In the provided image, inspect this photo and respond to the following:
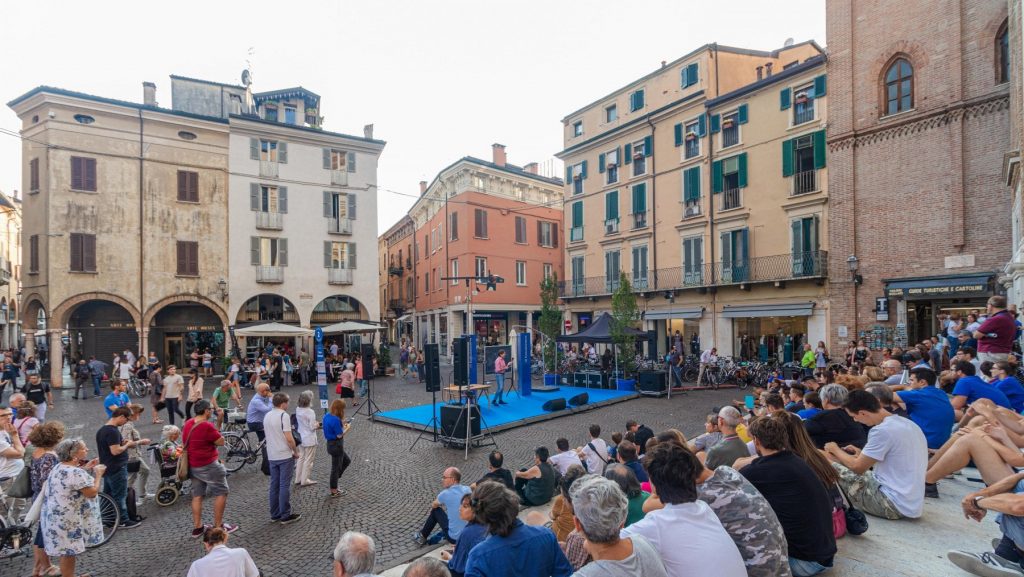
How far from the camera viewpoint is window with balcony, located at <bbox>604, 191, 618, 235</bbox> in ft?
98.7

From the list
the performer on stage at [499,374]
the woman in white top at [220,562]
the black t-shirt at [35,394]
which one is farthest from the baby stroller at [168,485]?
the performer on stage at [499,374]

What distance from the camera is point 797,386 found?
29.5 ft

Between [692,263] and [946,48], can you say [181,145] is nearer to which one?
[692,263]

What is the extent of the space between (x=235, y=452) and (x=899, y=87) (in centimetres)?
2466

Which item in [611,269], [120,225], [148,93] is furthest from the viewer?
[611,269]

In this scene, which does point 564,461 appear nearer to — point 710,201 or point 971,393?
point 971,393

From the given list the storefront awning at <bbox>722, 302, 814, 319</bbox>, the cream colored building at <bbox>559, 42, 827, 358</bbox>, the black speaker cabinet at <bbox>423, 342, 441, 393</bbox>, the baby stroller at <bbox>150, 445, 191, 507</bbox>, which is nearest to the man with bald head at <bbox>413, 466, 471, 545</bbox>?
the baby stroller at <bbox>150, 445, 191, 507</bbox>

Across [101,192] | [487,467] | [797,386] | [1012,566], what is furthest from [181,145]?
[1012,566]

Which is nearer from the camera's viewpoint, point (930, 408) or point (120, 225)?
point (930, 408)

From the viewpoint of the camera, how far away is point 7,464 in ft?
20.9

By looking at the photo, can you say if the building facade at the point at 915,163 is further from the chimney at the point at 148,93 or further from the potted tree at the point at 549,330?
the chimney at the point at 148,93

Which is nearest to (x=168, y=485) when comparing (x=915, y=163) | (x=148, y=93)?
(x=915, y=163)

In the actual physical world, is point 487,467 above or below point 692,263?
below

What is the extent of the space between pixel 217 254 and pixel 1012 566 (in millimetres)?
29784
